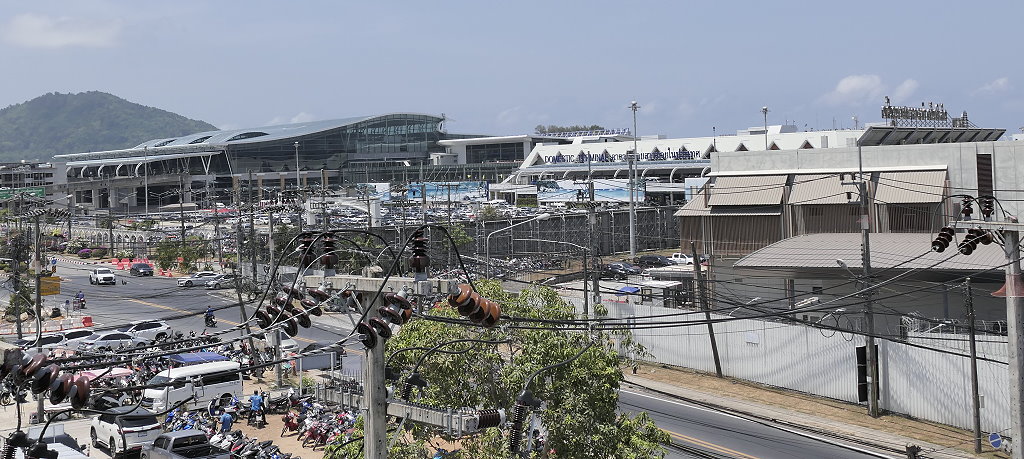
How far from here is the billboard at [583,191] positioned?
110281 millimetres

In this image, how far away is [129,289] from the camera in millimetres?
67625

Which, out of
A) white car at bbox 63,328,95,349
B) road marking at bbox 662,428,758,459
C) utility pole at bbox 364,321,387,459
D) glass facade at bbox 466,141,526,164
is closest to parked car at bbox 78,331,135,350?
white car at bbox 63,328,95,349

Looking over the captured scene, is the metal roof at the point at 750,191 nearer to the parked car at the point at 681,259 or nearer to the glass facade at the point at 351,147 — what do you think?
the parked car at the point at 681,259

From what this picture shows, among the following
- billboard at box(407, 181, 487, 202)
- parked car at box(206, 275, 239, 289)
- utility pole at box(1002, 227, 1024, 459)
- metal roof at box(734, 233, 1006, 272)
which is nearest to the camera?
utility pole at box(1002, 227, 1024, 459)

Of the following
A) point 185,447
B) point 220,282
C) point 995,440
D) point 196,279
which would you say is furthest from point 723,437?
point 196,279

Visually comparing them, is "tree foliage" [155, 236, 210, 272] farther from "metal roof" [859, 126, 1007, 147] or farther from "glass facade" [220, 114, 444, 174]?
"glass facade" [220, 114, 444, 174]

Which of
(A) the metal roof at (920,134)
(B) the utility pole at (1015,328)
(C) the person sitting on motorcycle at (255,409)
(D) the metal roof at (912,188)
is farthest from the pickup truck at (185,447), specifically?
(A) the metal roof at (920,134)

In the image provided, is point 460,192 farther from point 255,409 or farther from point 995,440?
point 995,440

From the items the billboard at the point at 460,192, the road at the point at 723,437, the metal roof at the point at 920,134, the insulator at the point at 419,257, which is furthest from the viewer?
the billboard at the point at 460,192

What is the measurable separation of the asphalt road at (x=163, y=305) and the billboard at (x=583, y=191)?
46846 millimetres

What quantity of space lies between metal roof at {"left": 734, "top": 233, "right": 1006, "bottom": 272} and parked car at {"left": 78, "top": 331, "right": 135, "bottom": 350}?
27.2m

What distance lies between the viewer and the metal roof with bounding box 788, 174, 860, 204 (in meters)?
47.6

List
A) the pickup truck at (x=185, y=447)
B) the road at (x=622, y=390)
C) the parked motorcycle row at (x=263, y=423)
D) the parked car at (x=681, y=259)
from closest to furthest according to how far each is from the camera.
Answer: the pickup truck at (x=185, y=447)
the parked motorcycle row at (x=263, y=423)
the road at (x=622, y=390)
the parked car at (x=681, y=259)

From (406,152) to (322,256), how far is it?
175274 mm
